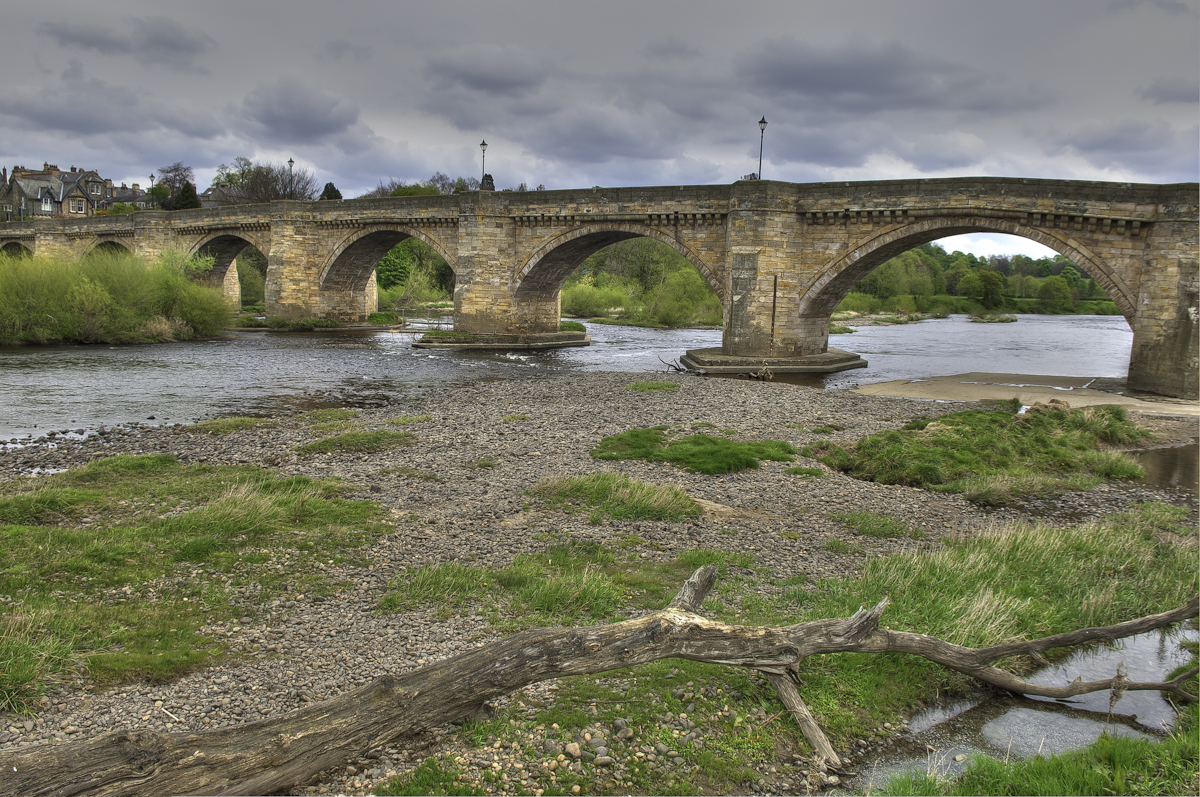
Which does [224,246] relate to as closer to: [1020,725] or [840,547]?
[840,547]

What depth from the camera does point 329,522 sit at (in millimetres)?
8711

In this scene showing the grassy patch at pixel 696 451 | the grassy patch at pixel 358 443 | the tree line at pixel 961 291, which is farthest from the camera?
the tree line at pixel 961 291

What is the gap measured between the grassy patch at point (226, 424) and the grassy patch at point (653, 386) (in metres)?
9.54

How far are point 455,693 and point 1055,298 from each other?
111m

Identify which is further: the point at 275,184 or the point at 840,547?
the point at 275,184

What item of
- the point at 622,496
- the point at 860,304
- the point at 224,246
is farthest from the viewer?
the point at 860,304

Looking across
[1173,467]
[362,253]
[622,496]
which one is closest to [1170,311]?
[1173,467]

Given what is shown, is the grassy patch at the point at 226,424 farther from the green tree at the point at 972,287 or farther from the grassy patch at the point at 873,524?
the green tree at the point at 972,287

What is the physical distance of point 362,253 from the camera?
43.2 meters

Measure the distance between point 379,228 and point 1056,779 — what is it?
39.5 m

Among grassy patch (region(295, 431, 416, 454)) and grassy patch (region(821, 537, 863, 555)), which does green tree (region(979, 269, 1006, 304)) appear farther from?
grassy patch (region(821, 537, 863, 555))

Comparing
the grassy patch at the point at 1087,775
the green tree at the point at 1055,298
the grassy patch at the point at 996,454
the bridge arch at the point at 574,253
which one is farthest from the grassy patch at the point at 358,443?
the green tree at the point at 1055,298

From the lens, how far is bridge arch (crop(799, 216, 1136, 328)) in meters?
22.6

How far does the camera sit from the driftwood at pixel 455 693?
3680mm
